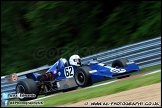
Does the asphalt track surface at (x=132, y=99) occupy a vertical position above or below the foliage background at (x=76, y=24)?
below

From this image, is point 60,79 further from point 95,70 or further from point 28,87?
point 95,70

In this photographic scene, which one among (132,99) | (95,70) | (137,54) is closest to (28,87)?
(95,70)

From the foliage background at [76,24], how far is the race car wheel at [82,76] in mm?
1996

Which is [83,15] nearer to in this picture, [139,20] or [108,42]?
[108,42]

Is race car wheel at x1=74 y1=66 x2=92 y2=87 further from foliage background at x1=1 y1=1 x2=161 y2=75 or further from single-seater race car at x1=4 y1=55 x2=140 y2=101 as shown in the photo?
foliage background at x1=1 y1=1 x2=161 y2=75

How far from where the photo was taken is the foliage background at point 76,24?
36.1ft

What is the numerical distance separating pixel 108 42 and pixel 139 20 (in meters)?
2.32

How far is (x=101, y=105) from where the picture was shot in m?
7.01

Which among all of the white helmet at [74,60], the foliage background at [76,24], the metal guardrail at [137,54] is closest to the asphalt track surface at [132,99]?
the white helmet at [74,60]

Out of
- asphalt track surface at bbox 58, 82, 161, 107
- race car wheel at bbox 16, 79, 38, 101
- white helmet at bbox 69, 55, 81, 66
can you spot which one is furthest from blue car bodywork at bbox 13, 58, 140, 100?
asphalt track surface at bbox 58, 82, 161, 107

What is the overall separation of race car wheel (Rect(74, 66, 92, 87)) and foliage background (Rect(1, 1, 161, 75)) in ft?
6.55

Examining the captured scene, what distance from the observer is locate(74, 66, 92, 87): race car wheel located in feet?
25.9

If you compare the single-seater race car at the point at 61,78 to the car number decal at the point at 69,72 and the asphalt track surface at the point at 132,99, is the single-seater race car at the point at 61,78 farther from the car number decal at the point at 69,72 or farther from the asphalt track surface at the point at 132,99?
the asphalt track surface at the point at 132,99

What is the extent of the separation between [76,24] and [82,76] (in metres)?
4.93
